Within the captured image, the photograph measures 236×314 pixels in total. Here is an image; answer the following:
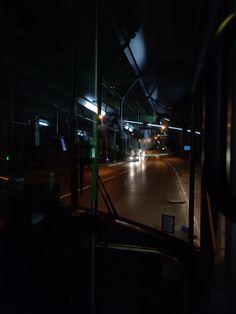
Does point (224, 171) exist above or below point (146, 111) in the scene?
below

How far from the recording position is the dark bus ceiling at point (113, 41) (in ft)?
9.74

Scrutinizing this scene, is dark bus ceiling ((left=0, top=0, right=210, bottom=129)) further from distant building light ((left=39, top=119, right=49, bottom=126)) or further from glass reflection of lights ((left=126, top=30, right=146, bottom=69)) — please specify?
distant building light ((left=39, top=119, right=49, bottom=126))

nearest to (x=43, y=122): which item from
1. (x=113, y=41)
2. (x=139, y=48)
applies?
(x=113, y=41)

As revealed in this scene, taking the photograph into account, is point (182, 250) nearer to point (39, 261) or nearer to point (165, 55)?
point (39, 261)

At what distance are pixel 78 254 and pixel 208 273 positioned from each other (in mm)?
1151

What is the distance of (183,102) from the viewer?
210 cm

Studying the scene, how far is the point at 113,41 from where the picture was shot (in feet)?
14.9

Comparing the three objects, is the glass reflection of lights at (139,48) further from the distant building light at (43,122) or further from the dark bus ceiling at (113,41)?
the distant building light at (43,122)

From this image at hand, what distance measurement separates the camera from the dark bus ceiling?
2969mm

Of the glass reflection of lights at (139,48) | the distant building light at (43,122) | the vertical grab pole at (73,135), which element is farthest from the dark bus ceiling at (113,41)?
the distant building light at (43,122)

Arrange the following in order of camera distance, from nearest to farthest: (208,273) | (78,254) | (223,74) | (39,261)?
(223,74), (208,273), (39,261), (78,254)

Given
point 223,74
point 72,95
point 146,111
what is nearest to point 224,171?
point 223,74

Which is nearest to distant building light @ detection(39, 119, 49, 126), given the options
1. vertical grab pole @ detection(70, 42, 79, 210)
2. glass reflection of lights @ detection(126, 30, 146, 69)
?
glass reflection of lights @ detection(126, 30, 146, 69)

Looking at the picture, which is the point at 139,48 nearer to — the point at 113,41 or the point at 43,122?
the point at 113,41
